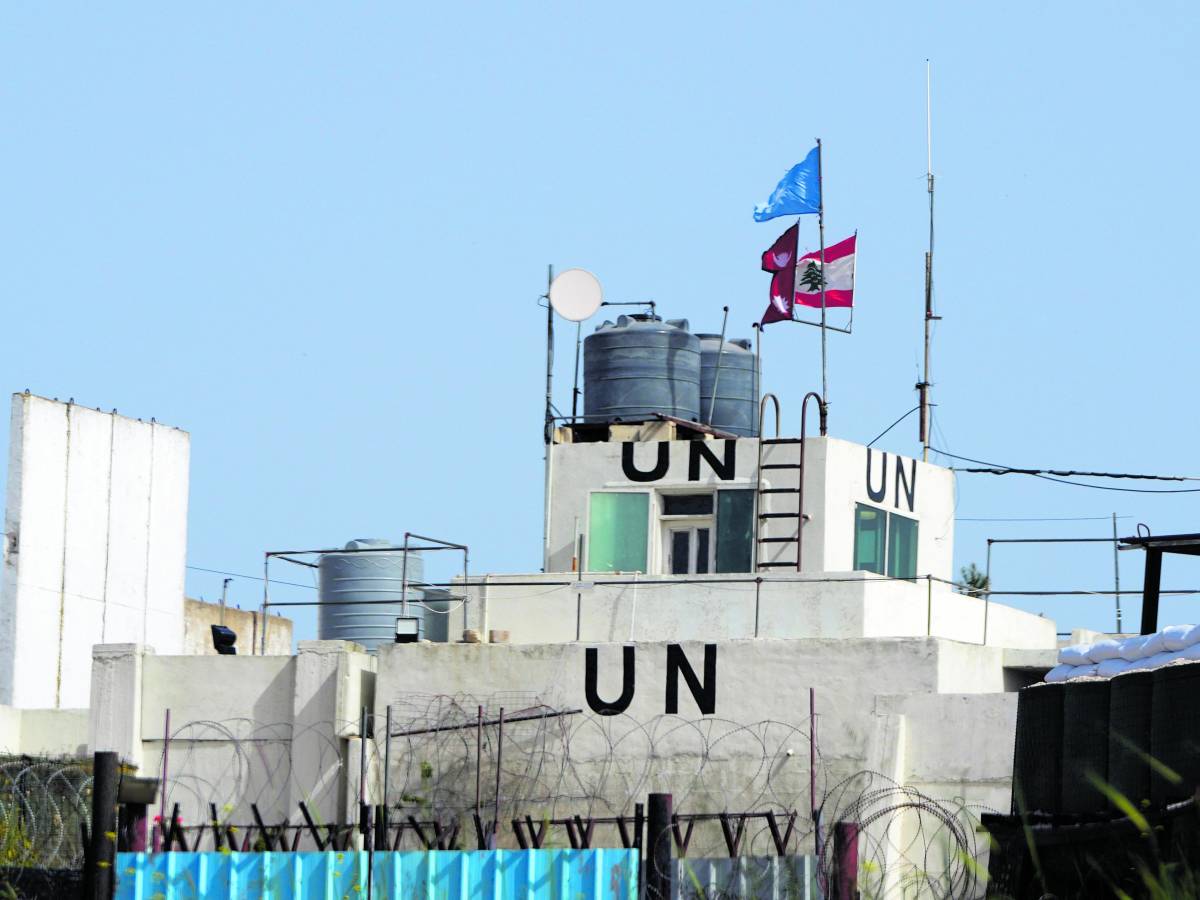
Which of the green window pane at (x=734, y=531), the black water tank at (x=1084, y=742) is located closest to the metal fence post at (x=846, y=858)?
the black water tank at (x=1084, y=742)

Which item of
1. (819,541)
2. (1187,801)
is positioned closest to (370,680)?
(819,541)

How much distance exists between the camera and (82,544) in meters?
34.7

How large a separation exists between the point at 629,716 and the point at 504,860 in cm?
758

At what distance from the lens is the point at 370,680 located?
27484mm

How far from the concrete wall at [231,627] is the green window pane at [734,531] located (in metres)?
13.2

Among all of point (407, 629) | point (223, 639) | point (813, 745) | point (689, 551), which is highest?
point (689, 551)

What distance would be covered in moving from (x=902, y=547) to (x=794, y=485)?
2.24 m

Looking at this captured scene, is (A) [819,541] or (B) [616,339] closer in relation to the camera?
(A) [819,541]

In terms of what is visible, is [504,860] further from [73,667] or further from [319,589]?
[73,667]

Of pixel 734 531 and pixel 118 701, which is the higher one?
pixel 734 531

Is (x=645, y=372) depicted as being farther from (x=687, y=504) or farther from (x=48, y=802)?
(x=48, y=802)

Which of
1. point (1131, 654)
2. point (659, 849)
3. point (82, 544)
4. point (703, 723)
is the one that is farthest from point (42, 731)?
point (1131, 654)

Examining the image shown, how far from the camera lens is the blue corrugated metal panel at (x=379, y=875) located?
18.1 m

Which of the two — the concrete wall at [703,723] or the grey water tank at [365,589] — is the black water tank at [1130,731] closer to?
the concrete wall at [703,723]
